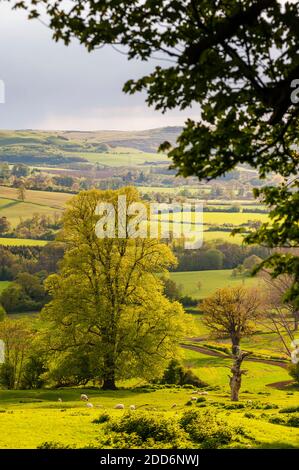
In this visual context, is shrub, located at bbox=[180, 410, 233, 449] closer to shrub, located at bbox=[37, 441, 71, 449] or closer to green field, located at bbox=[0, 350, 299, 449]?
green field, located at bbox=[0, 350, 299, 449]

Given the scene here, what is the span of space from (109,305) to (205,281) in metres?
82.3

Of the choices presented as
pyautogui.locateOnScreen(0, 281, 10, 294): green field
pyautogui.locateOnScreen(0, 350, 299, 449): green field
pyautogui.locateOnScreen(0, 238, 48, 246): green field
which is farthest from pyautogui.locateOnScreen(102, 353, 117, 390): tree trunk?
pyautogui.locateOnScreen(0, 238, 48, 246): green field

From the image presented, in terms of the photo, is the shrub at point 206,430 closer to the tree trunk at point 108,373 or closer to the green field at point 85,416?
the green field at point 85,416

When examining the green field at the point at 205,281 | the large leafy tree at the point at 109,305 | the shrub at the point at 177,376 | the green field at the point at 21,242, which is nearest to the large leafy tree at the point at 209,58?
the large leafy tree at the point at 109,305

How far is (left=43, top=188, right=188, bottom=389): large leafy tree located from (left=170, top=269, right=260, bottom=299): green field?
67944 mm

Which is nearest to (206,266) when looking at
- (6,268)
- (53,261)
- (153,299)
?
(53,261)

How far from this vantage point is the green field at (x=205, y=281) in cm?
11452

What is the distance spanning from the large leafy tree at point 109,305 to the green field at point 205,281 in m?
67.9

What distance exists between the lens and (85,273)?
139 ft

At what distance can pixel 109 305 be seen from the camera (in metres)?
42.0

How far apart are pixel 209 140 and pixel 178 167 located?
104cm

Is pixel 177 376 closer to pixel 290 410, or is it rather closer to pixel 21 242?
pixel 290 410

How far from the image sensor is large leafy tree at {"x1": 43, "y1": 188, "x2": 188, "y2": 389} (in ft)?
134
